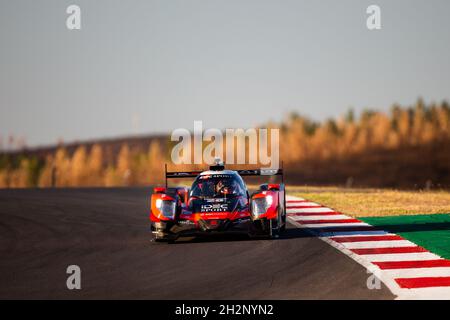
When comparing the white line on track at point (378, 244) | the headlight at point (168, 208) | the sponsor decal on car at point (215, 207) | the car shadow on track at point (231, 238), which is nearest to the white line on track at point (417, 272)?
the white line on track at point (378, 244)

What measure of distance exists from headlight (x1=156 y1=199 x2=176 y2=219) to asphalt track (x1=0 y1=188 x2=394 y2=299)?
0.61 meters

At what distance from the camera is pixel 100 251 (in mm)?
14109

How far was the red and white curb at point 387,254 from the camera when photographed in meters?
10.3

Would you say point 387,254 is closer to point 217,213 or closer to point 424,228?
point 217,213

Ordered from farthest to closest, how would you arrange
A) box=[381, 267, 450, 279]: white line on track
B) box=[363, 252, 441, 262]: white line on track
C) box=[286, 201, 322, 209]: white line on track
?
box=[286, 201, 322, 209]: white line on track
box=[363, 252, 441, 262]: white line on track
box=[381, 267, 450, 279]: white line on track

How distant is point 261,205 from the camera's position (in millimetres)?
14836

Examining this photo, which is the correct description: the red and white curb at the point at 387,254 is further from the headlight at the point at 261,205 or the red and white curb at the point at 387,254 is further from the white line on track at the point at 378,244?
the headlight at the point at 261,205

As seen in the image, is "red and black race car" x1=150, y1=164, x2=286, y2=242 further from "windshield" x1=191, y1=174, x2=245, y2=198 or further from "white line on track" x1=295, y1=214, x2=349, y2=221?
"white line on track" x1=295, y1=214, x2=349, y2=221

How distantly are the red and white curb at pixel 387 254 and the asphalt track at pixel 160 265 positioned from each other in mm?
306

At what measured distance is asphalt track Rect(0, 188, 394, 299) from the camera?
33.1 ft

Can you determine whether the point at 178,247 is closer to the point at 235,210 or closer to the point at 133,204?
the point at 235,210

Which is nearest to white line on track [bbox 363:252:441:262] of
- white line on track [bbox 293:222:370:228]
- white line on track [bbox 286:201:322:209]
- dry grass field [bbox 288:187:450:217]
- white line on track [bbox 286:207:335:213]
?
white line on track [bbox 293:222:370:228]

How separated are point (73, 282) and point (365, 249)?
220 inches

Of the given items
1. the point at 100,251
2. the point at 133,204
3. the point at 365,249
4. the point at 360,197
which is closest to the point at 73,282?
the point at 100,251
